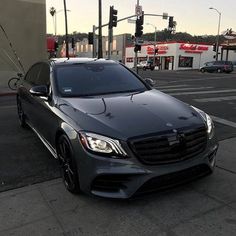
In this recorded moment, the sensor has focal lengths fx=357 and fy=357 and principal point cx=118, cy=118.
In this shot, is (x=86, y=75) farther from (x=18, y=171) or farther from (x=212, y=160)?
(x=212, y=160)

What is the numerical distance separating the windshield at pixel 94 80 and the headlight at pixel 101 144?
1256 millimetres

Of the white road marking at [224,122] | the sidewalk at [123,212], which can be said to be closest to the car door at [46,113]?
the sidewalk at [123,212]

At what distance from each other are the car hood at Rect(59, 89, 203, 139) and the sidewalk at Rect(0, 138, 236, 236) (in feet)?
2.61

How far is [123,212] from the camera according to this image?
146 inches

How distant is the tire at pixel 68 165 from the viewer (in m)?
3.93

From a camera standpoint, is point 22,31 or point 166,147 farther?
point 22,31

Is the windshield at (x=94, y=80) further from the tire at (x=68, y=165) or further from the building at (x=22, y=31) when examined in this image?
the building at (x=22, y=31)

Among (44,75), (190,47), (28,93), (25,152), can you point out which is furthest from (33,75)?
(190,47)

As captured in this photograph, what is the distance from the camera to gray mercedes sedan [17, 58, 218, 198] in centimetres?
353

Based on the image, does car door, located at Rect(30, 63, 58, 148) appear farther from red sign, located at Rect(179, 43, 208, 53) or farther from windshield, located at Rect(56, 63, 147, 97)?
red sign, located at Rect(179, 43, 208, 53)

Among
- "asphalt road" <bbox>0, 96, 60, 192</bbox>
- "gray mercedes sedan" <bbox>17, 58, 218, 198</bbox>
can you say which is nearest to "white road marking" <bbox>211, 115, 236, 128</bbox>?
"gray mercedes sedan" <bbox>17, 58, 218, 198</bbox>

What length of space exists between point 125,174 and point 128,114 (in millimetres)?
773

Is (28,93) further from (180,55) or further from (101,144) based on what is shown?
(180,55)

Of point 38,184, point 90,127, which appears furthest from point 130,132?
point 38,184
